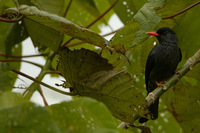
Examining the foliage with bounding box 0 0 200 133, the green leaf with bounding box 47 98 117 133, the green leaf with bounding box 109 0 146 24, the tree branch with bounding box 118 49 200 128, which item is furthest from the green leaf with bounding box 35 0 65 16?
the green leaf with bounding box 47 98 117 133

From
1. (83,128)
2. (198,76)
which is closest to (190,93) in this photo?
(198,76)

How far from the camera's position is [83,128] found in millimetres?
1176

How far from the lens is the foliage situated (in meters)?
1.16

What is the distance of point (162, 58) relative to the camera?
3260 mm

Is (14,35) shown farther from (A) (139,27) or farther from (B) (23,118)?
(B) (23,118)

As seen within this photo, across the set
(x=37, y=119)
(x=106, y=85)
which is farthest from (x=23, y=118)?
(x=106, y=85)

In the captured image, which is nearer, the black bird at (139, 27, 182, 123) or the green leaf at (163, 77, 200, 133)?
the green leaf at (163, 77, 200, 133)

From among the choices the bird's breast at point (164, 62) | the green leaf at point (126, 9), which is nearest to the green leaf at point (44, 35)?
the green leaf at point (126, 9)

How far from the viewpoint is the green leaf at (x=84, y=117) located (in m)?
1.14

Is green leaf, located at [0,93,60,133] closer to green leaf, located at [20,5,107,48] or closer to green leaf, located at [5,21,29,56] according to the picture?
green leaf, located at [20,5,107,48]

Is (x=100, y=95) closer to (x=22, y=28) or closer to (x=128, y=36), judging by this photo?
(x=128, y=36)

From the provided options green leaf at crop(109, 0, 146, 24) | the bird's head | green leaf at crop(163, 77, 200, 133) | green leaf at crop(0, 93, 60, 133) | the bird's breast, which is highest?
green leaf at crop(109, 0, 146, 24)

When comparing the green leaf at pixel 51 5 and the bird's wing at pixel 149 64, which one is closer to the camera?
the green leaf at pixel 51 5

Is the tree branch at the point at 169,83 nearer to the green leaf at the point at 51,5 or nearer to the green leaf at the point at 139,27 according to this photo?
the green leaf at the point at 139,27
